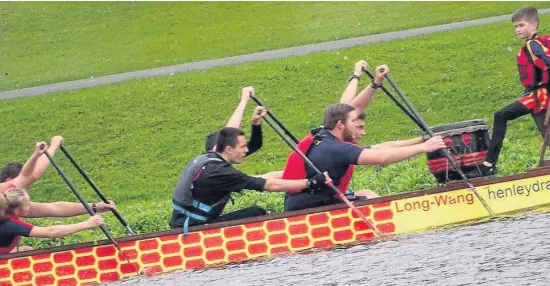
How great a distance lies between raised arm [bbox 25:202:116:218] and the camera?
553 inches

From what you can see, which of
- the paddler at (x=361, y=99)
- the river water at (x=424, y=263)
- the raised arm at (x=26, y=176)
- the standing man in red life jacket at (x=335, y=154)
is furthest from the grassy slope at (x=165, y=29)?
the river water at (x=424, y=263)

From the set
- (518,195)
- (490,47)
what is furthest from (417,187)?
(490,47)

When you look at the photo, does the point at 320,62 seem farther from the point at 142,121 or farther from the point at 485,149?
the point at 485,149

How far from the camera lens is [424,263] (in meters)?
11.7

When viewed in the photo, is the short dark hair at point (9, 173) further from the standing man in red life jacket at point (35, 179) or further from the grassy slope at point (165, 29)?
the grassy slope at point (165, 29)

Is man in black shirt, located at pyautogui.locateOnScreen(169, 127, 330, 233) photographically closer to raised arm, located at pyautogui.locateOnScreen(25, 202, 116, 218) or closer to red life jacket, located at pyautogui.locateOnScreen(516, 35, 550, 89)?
raised arm, located at pyautogui.locateOnScreen(25, 202, 116, 218)

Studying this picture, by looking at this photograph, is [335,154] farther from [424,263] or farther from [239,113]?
[424,263]

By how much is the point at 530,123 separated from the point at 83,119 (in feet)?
31.2

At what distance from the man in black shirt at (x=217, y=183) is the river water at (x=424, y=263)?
0.67 m

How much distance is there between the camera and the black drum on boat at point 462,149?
13398mm

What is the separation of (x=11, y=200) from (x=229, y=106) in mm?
11947

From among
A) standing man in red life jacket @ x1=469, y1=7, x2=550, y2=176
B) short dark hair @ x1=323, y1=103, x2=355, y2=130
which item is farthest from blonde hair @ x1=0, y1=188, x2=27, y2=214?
standing man in red life jacket @ x1=469, y1=7, x2=550, y2=176

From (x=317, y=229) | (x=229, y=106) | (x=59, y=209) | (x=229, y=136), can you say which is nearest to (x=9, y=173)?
(x=59, y=209)

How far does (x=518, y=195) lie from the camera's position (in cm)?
1270
